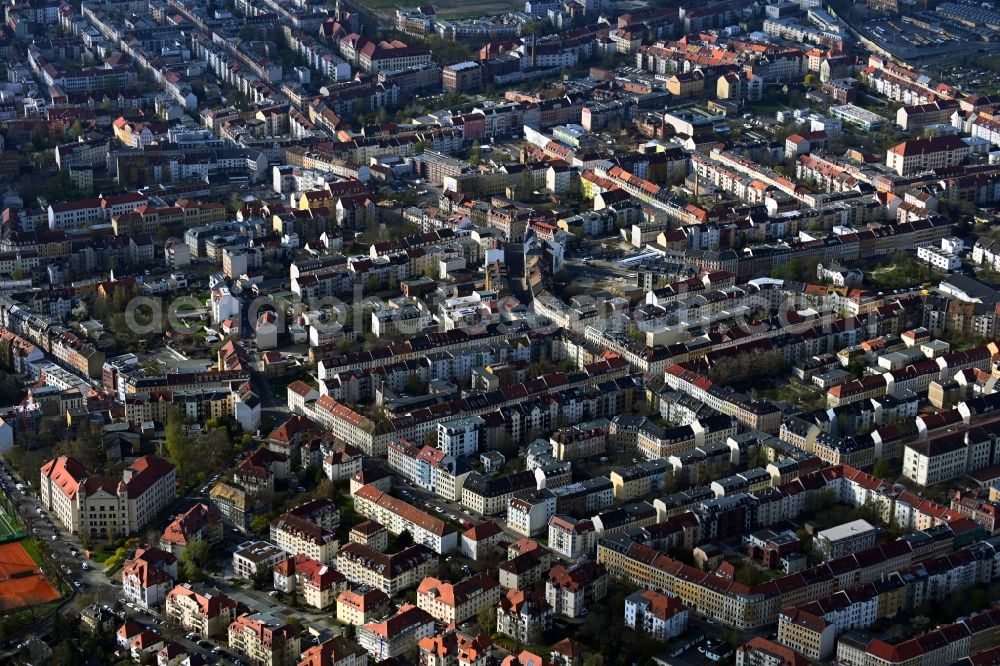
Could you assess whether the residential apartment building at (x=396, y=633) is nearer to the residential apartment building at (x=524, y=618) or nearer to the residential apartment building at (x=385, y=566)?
the residential apartment building at (x=524, y=618)

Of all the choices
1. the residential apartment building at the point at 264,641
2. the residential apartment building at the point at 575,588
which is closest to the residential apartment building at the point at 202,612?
the residential apartment building at the point at 264,641

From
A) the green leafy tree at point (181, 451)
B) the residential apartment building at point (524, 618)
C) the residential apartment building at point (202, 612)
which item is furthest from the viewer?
the green leafy tree at point (181, 451)

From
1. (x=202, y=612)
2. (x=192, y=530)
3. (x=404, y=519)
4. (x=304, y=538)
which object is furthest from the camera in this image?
(x=404, y=519)

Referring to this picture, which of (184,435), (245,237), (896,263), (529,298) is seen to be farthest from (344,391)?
(896,263)

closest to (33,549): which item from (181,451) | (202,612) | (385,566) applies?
(181,451)

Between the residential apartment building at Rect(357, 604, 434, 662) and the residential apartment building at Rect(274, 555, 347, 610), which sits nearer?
the residential apartment building at Rect(357, 604, 434, 662)

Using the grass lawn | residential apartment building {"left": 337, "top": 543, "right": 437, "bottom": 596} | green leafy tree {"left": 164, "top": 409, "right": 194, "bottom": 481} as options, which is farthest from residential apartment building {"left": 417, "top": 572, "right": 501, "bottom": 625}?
the grass lawn

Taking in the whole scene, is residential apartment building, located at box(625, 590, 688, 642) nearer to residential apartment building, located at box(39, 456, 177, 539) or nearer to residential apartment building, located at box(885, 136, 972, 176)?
residential apartment building, located at box(39, 456, 177, 539)

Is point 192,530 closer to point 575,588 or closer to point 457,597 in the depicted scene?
point 457,597

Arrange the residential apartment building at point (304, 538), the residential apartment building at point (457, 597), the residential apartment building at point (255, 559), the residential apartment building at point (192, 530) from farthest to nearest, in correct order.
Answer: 1. the residential apartment building at point (192, 530)
2. the residential apartment building at point (304, 538)
3. the residential apartment building at point (255, 559)
4. the residential apartment building at point (457, 597)
